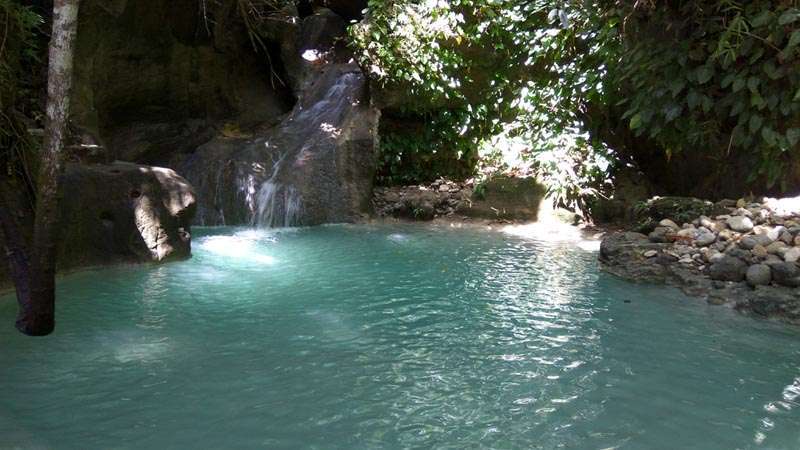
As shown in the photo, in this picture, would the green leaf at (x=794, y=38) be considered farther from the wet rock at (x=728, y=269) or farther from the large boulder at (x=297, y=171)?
the large boulder at (x=297, y=171)

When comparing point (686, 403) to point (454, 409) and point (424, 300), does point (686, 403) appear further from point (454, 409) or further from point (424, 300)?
point (424, 300)

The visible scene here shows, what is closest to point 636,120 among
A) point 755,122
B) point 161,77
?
point 755,122

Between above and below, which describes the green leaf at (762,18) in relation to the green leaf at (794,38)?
above

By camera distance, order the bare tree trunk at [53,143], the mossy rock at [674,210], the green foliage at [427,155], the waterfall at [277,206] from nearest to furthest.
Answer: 1. the bare tree trunk at [53,143]
2. the mossy rock at [674,210]
3. the waterfall at [277,206]
4. the green foliage at [427,155]

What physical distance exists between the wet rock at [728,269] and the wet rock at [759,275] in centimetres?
10

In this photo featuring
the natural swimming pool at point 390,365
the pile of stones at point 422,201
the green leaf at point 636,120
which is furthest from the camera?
the pile of stones at point 422,201

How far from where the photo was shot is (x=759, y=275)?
17.1 feet

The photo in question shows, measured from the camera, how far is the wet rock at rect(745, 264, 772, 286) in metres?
5.17

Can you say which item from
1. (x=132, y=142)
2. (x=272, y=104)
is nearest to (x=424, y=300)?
(x=132, y=142)

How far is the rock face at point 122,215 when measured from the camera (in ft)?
19.5

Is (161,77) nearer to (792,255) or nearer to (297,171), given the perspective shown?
(297,171)

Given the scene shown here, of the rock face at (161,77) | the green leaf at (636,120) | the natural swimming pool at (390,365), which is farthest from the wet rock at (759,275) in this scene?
the rock face at (161,77)

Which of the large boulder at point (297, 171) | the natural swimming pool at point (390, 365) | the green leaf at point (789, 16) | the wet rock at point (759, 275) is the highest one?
the green leaf at point (789, 16)

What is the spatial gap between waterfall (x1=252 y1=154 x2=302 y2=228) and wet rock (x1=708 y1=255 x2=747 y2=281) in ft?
20.9
